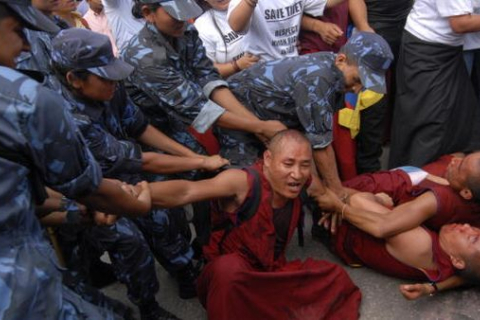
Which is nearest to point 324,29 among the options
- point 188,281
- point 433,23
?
point 433,23

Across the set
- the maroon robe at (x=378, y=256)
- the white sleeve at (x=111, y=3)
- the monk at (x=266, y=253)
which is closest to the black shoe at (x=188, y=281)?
the monk at (x=266, y=253)

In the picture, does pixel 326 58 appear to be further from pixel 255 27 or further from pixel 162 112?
pixel 162 112

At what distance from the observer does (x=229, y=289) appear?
2420 millimetres

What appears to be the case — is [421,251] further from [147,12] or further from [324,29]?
[147,12]

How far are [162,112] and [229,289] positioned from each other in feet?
3.62

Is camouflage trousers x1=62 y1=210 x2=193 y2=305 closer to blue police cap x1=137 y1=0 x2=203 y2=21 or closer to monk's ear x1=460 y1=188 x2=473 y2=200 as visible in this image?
blue police cap x1=137 y1=0 x2=203 y2=21

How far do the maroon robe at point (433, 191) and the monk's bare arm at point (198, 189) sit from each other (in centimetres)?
104

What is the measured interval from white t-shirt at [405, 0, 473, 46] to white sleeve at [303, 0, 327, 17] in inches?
25.6

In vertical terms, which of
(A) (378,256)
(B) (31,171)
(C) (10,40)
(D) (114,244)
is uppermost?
(C) (10,40)

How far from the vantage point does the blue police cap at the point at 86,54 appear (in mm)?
2178

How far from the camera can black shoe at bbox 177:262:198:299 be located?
114 inches

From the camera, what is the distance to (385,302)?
2861mm

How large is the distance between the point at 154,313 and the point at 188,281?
11.5 inches

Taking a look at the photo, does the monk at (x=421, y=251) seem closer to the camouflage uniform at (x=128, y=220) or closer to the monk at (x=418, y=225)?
the monk at (x=418, y=225)
